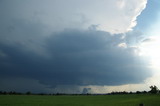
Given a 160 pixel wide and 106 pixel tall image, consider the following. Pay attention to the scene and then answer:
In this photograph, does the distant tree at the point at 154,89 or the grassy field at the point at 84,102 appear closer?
the grassy field at the point at 84,102

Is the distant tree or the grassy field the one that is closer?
the grassy field

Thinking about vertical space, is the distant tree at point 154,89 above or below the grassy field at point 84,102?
above

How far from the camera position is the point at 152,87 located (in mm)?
156625

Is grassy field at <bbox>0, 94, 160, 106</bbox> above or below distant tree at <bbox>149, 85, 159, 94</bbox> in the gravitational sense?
below

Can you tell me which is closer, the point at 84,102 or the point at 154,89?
the point at 84,102
